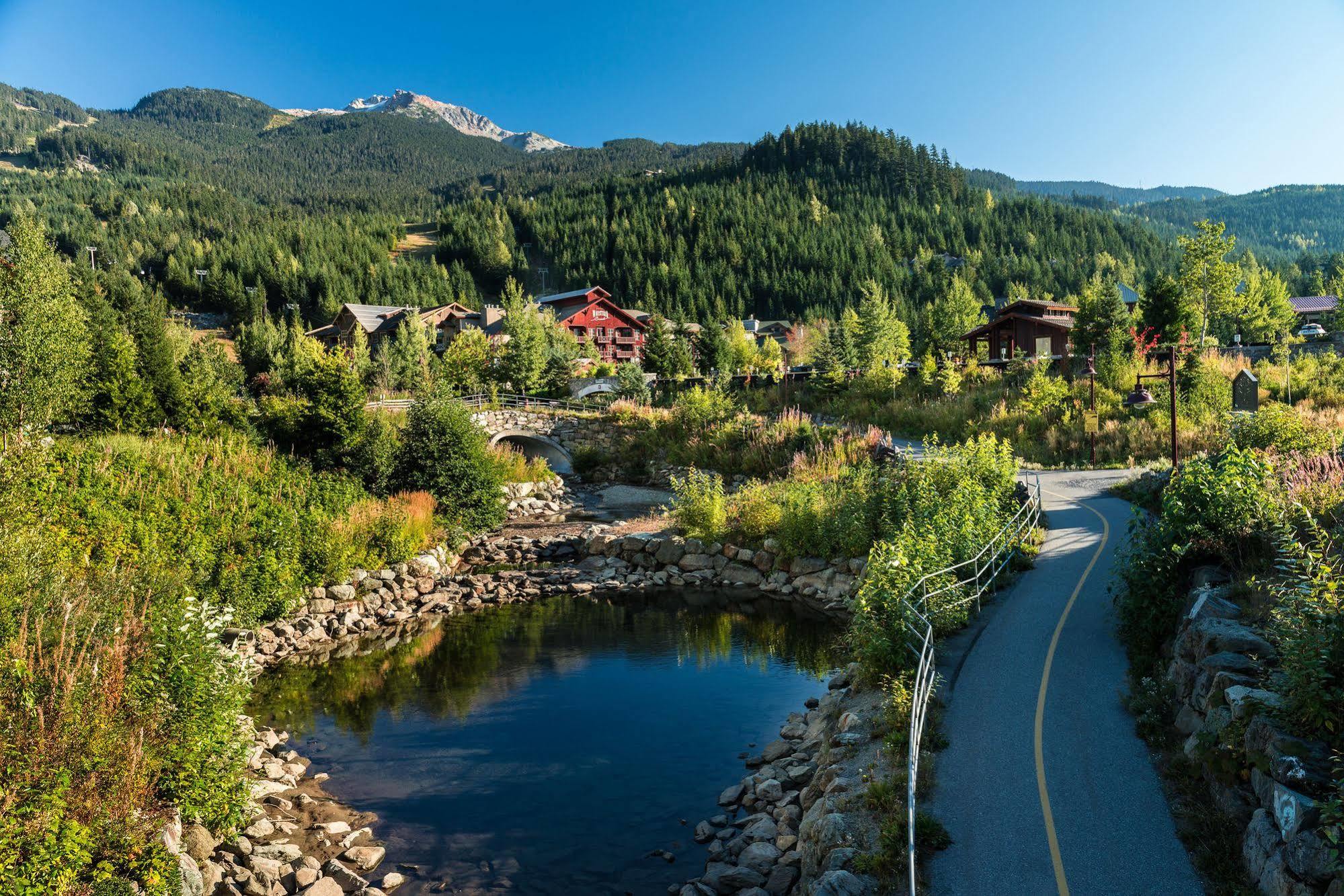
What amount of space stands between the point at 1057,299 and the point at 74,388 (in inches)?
5037

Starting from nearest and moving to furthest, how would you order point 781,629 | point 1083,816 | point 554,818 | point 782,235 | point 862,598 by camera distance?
point 1083,816, point 554,818, point 862,598, point 781,629, point 782,235

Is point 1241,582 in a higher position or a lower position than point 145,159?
lower

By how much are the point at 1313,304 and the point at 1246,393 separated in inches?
3682

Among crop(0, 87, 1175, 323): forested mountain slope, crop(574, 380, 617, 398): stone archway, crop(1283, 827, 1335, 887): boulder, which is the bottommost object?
crop(1283, 827, 1335, 887): boulder

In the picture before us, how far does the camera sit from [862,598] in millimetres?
12953

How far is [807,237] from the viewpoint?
140m

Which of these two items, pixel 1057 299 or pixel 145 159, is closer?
pixel 1057 299

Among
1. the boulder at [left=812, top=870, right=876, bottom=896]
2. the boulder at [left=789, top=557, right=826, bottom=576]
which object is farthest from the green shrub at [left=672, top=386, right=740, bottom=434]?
the boulder at [left=812, top=870, right=876, bottom=896]

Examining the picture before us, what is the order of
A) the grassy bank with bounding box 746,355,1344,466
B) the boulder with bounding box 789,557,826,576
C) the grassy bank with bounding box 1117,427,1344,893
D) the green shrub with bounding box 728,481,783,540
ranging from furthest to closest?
1. the grassy bank with bounding box 746,355,1344,466
2. the green shrub with bounding box 728,481,783,540
3. the boulder with bounding box 789,557,826,576
4. the grassy bank with bounding box 1117,427,1344,893

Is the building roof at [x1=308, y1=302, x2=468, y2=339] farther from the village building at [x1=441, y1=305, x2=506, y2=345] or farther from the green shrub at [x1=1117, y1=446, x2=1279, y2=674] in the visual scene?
the green shrub at [x1=1117, y1=446, x2=1279, y2=674]

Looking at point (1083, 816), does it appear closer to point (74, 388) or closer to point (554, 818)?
point (554, 818)

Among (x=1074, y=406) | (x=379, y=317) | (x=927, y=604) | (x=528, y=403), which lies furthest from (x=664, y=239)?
(x=927, y=604)

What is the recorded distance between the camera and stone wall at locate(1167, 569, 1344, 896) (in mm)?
6102

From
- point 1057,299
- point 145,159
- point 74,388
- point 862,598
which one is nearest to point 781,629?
point 862,598
